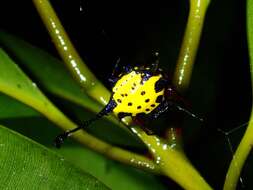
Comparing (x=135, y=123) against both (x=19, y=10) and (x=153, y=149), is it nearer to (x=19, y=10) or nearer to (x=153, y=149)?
(x=153, y=149)

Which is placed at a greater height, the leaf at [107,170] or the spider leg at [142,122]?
the spider leg at [142,122]

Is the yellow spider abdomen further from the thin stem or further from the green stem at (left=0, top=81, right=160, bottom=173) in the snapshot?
the thin stem

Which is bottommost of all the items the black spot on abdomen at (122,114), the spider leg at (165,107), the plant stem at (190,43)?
the black spot on abdomen at (122,114)

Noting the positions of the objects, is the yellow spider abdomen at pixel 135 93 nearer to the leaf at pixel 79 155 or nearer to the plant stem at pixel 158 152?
the plant stem at pixel 158 152

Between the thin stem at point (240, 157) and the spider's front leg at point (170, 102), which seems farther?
the spider's front leg at point (170, 102)

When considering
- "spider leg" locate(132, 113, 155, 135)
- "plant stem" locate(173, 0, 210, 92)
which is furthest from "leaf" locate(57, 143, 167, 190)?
"plant stem" locate(173, 0, 210, 92)

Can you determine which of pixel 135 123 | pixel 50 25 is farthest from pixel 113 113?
pixel 50 25

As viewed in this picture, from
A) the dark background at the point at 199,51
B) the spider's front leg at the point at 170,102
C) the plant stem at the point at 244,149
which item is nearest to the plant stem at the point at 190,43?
the spider's front leg at the point at 170,102
